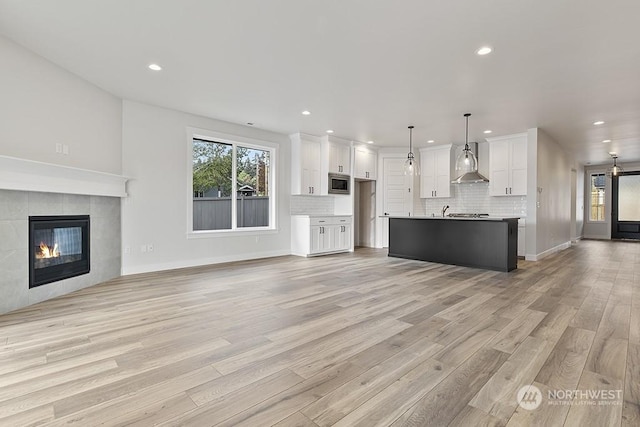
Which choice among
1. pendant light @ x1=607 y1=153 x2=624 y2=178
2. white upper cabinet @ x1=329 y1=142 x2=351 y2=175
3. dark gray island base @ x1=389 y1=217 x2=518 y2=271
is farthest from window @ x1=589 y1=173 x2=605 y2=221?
white upper cabinet @ x1=329 y1=142 x2=351 y2=175

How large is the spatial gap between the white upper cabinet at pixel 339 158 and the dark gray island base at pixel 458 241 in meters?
1.83

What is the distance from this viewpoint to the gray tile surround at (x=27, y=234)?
3297mm

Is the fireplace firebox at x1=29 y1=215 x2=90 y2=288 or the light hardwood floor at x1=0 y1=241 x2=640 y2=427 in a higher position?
the fireplace firebox at x1=29 y1=215 x2=90 y2=288

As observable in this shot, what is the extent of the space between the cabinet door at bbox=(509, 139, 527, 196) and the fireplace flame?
326 inches

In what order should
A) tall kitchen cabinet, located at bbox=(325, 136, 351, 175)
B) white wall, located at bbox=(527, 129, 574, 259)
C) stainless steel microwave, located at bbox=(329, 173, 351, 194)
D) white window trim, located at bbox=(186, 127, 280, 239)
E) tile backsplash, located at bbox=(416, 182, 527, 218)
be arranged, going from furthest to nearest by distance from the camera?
stainless steel microwave, located at bbox=(329, 173, 351, 194)
tall kitchen cabinet, located at bbox=(325, 136, 351, 175)
tile backsplash, located at bbox=(416, 182, 527, 218)
white wall, located at bbox=(527, 129, 574, 259)
white window trim, located at bbox=(186, 127, 280, 239)

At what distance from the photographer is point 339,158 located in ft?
25.6

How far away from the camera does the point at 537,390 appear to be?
6.19 feet

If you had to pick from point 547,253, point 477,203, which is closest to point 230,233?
point 477,203

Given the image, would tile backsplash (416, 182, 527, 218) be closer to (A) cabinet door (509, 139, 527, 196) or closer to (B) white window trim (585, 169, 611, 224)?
Answer: (A) cabinet door (509, 139, 527, 196)

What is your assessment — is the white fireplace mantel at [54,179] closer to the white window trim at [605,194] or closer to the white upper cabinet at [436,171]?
the white upper cabinet at [436,171]

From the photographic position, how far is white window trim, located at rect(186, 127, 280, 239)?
5.77 meters

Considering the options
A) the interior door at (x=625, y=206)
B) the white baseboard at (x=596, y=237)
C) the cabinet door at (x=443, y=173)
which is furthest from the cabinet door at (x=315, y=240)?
the interior door at (x=625, y=206)

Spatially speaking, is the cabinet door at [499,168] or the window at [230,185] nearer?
the window at [230,185]

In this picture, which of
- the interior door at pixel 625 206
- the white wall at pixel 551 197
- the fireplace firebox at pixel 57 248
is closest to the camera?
the fireplace firebox at pixel 57 248
